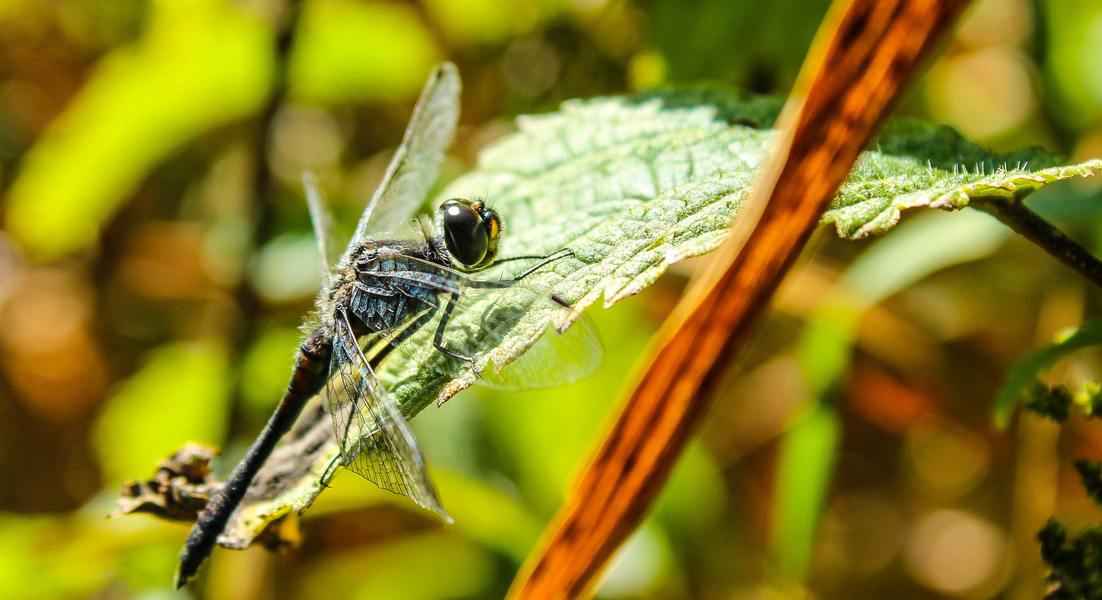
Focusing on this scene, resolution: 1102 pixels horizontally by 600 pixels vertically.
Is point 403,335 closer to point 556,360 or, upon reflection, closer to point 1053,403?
point 556,360

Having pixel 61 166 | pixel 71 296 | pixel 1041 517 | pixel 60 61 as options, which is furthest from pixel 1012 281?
pixel 60 61

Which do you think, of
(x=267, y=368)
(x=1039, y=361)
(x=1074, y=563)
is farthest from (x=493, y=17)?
(x=1074, y=563)

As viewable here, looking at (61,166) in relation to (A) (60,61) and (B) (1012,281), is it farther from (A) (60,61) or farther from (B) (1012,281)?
(B) (1012,281)

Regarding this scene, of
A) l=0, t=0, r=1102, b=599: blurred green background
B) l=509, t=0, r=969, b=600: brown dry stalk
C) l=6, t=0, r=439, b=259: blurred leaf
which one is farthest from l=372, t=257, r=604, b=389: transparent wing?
l=6, t=0, r=439, b=259: blurred leaf

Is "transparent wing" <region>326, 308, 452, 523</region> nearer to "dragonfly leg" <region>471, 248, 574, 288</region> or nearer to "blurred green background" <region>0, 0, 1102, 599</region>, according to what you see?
"dragonfly leg" <region>471, 248, 574, 288</region>

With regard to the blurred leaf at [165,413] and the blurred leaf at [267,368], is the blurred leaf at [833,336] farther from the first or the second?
the blurred leaf at [165,413]

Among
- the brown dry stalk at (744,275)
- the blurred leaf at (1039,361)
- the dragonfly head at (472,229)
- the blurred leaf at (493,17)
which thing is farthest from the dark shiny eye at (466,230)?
the blurred leaf at (493,17)

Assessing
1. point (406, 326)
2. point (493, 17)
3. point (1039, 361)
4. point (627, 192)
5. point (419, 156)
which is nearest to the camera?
point (1039, 361)

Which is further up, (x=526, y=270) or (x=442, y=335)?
(x=526, y=270)
